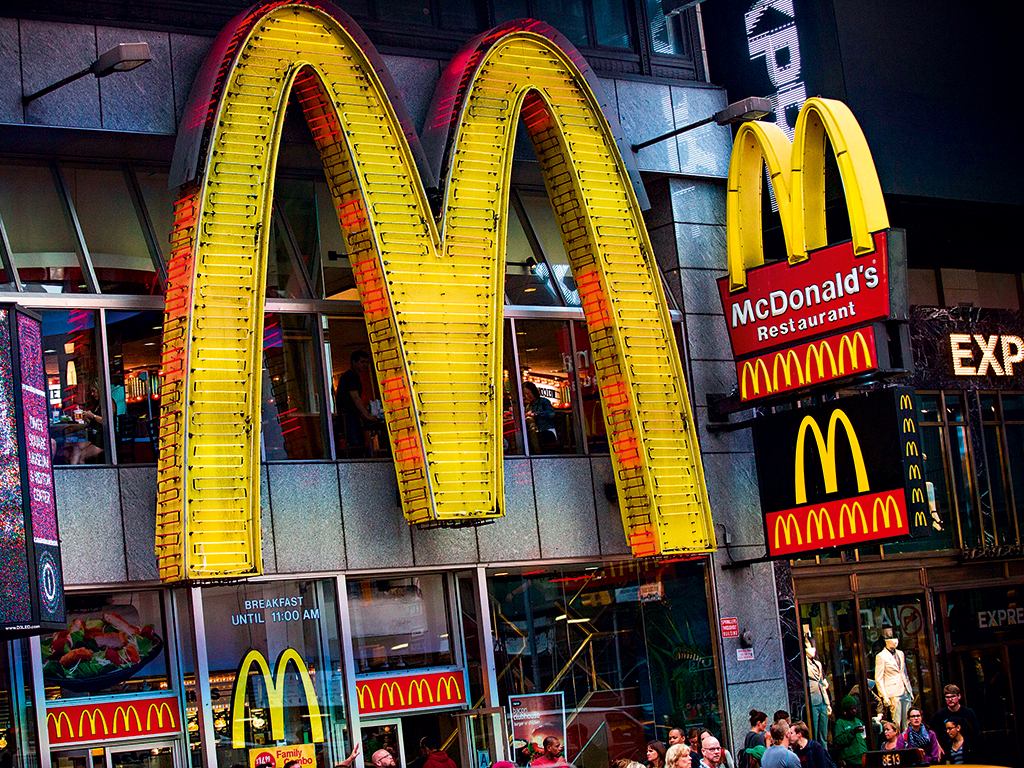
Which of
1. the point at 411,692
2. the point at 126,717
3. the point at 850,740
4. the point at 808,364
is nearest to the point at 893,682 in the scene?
the point at 850,740

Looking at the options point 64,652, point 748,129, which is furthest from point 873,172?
point 64,652

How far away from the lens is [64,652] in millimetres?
14648

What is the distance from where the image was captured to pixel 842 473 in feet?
58.2

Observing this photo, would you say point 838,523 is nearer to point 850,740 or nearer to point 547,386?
point 850,740

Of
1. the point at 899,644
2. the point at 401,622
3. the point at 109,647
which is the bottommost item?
the point at 899,644

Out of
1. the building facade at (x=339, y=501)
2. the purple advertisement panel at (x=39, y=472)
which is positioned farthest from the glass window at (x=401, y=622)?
the purple advertisement panel at (x=39, y=472)

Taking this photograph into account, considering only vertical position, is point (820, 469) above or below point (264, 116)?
below

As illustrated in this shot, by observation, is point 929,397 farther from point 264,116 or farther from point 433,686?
point 264,116

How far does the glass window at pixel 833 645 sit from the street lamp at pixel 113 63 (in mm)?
12492

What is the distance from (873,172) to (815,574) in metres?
6.81

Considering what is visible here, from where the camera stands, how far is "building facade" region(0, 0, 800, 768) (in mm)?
15070

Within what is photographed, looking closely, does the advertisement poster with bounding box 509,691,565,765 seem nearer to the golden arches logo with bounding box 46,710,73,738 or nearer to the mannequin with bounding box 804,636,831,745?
the mannequin with bounding box 804,636,831,745

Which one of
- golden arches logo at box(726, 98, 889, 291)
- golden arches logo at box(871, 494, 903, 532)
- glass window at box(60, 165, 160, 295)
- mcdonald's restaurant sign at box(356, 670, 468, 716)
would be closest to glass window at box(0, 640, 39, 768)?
mcdonald's restaurant sign at box(356, 670, 468, 716)

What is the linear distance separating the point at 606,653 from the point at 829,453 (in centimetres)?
379
